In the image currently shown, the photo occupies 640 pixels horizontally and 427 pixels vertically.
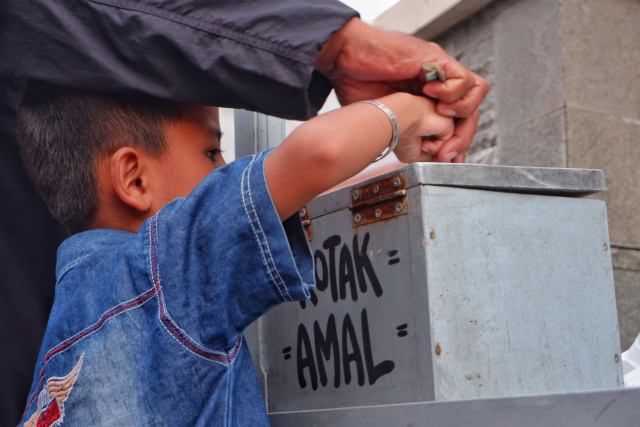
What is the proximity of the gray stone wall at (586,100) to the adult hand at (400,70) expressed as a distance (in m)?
1.35

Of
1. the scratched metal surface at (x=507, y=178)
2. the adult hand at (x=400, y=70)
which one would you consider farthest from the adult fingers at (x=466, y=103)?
the scratched metal surface at (x=507, y=178)

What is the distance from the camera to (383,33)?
1.28m

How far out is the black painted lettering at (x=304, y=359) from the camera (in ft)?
4.09

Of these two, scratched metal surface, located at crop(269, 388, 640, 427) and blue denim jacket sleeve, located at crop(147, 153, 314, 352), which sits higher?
blue denim jacket sleeve, located at crop(147, 153, 314, 352)

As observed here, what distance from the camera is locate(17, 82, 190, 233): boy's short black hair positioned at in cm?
122

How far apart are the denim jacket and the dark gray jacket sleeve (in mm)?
249

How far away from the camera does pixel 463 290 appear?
102cm

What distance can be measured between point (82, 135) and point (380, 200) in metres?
0.55

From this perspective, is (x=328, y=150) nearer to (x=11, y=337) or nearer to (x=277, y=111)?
(x=277, y=111)

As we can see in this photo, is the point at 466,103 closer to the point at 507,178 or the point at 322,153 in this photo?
the point at 507,178

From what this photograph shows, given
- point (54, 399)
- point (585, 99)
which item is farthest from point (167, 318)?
point (585, 99)

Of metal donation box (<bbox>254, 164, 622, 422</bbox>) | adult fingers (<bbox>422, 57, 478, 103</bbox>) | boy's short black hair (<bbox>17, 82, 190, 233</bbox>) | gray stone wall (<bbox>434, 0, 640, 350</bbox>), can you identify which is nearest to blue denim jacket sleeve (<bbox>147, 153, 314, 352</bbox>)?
metal donation box (<bbox>254, 164, 622, 422</bbox>)

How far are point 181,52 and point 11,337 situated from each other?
2.27 ft

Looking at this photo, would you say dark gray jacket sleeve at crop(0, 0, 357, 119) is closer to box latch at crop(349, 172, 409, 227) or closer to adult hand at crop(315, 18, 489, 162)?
adult hand at crop(315, 18, 489, 162)
